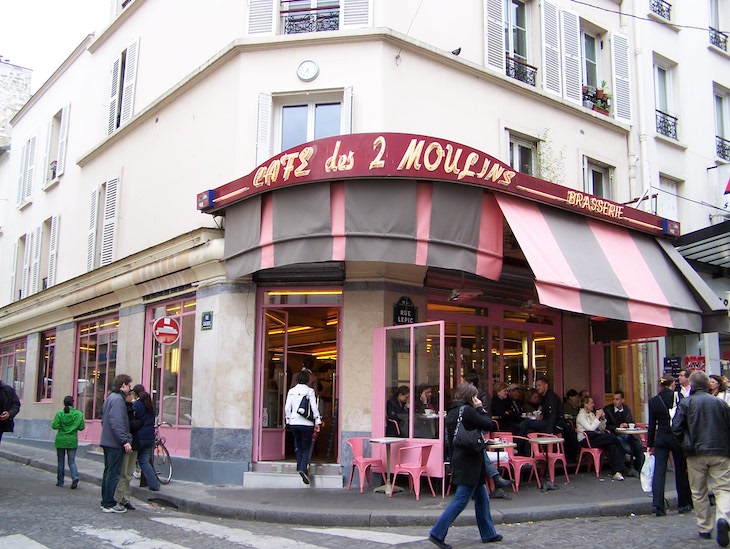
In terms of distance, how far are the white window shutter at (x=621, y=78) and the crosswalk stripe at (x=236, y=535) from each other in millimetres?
11421

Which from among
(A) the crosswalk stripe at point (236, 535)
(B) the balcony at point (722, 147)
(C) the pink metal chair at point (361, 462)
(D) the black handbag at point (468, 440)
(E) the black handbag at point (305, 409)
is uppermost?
(B) the balcony at point (722, 147)

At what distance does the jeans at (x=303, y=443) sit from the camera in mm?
10523

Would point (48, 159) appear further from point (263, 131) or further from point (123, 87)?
point (263, 131)

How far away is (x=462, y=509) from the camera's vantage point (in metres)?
6.89

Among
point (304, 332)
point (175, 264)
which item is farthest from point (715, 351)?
point (175, 264)

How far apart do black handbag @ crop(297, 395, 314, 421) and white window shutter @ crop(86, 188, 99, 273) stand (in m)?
7.91

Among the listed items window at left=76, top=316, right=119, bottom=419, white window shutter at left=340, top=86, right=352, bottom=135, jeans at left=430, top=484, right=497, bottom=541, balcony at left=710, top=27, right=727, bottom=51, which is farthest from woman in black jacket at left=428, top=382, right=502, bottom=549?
balcony at left=710, top=27, right=727, bottom=51

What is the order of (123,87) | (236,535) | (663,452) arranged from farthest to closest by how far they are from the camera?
(123,87), (663,452), (236,535)

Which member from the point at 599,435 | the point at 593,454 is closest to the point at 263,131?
the point at 599,435

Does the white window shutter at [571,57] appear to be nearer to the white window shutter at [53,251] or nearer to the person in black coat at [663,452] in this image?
the person in black coat at [663,452]

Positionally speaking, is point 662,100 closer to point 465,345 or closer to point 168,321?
point 465,345

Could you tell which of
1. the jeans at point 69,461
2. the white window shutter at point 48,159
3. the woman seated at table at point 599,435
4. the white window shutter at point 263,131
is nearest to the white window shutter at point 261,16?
the white window shutter at point 263,131

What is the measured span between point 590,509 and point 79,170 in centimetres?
1434

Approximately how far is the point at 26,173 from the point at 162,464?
14.3m
